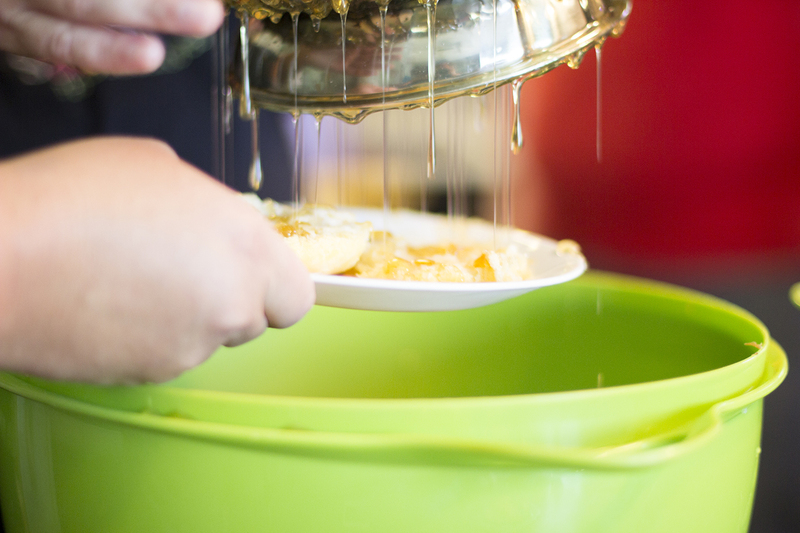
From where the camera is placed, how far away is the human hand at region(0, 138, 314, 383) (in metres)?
0.21

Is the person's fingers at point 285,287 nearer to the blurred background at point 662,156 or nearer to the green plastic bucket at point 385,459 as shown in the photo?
the green plastic bucket at point 385,459

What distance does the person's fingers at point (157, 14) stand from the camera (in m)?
0.24

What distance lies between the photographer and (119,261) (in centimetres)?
22

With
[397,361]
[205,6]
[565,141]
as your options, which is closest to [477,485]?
[205,6]

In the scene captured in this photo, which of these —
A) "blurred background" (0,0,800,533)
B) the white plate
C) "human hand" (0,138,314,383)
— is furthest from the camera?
"blurred background" (0,0,800,533)

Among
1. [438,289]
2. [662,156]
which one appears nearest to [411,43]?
[438,289]

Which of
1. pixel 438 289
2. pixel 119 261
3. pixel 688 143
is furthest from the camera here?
pixel 688 143

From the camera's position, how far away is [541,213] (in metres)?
1.84

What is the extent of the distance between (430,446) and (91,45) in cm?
25

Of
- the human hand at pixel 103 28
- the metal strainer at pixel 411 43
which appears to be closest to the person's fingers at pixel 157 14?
the human hand at pixel 103 28

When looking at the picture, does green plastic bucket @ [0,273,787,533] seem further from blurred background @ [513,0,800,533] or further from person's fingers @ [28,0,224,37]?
blurred background @ [513,0,800,533]

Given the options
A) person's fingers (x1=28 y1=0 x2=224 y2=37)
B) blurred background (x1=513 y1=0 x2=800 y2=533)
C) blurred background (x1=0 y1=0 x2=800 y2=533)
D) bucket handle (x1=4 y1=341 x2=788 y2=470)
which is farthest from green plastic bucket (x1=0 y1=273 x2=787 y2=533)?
blurred background (x1=513 y1=0 x2=800 y2=533)

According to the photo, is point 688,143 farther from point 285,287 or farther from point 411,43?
point 285,287

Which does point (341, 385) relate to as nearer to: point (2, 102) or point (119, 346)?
point (119, 346)
